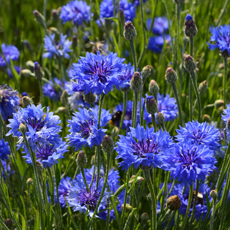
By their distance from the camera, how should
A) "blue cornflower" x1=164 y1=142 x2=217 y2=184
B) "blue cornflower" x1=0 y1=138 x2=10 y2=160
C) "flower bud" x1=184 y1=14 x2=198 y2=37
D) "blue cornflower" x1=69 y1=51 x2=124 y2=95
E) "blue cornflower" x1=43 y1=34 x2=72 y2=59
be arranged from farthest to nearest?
"blue cornflower" x1=43 y1=34 x2=72 y2=59 → "flower bud" x1=184 y1=14 x2=198 y2=37 → "blue cornflower" x1=0 y1=138 x2=10 y2=160 → "blue cornflower" x1=69 y1=51 x2=124 y2=95 → "blue cornflower" x1=164 y1=142 x2=217 y2=184

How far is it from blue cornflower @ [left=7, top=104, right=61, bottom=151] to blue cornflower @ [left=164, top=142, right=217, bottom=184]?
0.37 m

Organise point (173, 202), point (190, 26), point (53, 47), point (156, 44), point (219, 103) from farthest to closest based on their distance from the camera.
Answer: point (156, 44) → point (53, 47) → point (219, 103) → point (190, 26) → point (173, 202)

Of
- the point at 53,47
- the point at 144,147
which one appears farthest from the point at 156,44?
the point at 144,147

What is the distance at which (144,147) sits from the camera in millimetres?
1059

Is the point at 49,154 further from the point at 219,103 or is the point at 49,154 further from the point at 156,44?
the point at 156,44

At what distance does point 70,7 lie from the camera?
234 centimetres

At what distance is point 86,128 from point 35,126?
0.66 ft

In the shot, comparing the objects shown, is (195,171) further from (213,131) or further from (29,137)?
(29,137)

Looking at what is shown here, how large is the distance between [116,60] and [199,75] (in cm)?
123

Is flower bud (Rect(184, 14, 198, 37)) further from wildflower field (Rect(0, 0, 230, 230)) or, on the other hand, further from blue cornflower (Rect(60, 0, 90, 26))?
blue cornflower (Rect(60, 0, 90, 26))

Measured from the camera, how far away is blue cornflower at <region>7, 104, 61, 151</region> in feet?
3.43

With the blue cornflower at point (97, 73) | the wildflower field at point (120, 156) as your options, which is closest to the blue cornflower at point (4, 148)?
the wildflower field at point (120, 156)

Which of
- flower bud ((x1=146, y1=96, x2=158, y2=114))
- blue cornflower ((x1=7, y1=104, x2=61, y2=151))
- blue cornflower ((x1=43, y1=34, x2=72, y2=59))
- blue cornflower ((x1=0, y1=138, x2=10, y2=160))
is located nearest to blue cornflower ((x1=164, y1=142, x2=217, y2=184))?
flower bud ((x1=146, y1=96, x2=158, y2=114))

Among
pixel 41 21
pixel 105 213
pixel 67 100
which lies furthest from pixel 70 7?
pixel 105 213
